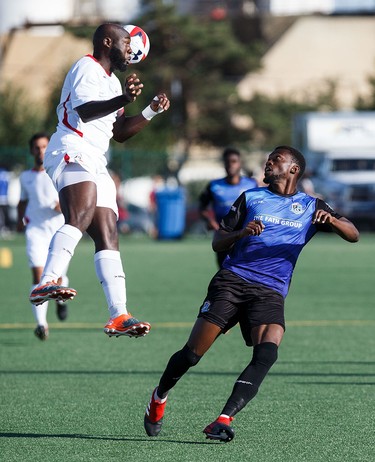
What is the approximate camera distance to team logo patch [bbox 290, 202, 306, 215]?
7377 millimetres

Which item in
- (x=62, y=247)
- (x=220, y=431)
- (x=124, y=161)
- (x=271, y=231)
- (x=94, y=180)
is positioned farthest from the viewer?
(x=124, y=161)

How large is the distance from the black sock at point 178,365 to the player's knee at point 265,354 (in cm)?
37

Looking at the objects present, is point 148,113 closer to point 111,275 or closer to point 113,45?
point 113,45

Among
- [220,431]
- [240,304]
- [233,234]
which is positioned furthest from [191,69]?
[220,431]

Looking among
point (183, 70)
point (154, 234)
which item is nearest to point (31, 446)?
point (154, 234)

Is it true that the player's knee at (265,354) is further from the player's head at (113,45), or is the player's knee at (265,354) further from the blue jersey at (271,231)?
the player's head at (113,45)

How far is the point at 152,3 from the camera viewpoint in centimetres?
6194

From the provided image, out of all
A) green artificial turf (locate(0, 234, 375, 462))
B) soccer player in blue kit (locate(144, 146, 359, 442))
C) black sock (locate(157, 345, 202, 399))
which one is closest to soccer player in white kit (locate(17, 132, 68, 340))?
green artificial turf (locate(0, 234, 375, 462))

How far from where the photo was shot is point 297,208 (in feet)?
24.2

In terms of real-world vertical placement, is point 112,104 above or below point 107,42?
below

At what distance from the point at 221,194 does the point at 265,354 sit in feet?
24.5

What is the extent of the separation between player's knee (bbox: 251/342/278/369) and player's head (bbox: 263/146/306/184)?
3.36ft

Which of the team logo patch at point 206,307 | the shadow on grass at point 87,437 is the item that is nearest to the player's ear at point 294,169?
the team logo patch at point 206,307

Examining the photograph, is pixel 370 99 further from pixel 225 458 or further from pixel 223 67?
pixel 225 458
